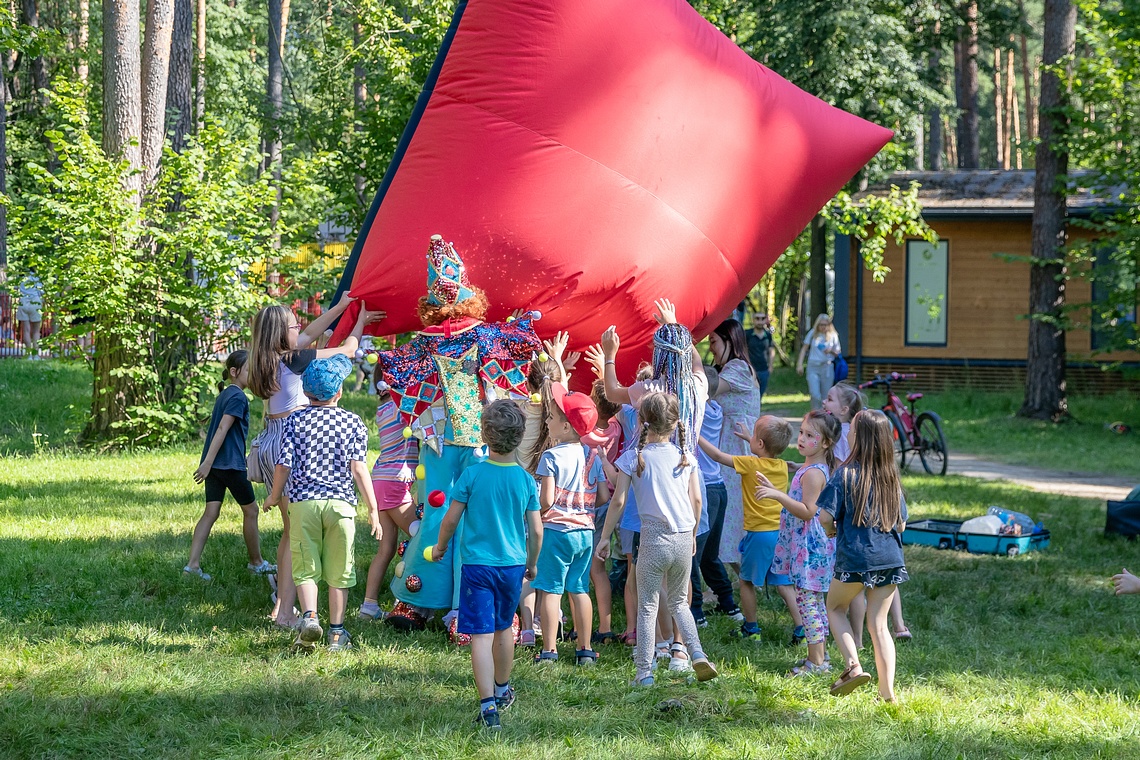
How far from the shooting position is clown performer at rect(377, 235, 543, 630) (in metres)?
6.14

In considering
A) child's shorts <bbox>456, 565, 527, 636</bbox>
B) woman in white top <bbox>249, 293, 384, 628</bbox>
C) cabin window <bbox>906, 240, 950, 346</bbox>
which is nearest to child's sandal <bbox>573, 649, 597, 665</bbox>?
child's shorts <bbox>456, 565, 527, 636</bbox>

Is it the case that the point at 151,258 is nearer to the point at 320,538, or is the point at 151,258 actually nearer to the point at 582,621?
the point at 320,538

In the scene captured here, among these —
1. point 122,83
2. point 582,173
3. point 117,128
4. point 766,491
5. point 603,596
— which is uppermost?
point 122,83

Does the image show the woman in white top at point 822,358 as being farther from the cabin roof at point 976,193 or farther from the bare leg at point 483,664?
the bare leg at point 483,664

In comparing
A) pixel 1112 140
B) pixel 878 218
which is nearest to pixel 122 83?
pixel 878 218

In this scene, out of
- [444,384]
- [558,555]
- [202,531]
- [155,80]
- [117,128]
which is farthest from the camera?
[155,80]

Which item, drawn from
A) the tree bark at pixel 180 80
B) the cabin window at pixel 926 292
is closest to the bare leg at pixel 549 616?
the tree bark at pixel 180 80

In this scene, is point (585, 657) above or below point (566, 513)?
below

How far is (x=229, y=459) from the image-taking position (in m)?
7.18

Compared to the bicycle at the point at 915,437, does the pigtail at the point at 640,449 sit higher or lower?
higher

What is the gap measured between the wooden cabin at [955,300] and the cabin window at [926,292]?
20 mm

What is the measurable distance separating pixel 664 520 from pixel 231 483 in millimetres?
3158

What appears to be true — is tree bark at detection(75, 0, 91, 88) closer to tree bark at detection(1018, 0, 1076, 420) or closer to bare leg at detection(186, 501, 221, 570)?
tree bark at detection(1018, 0, 1076, 420)

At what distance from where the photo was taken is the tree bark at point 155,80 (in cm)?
1302
